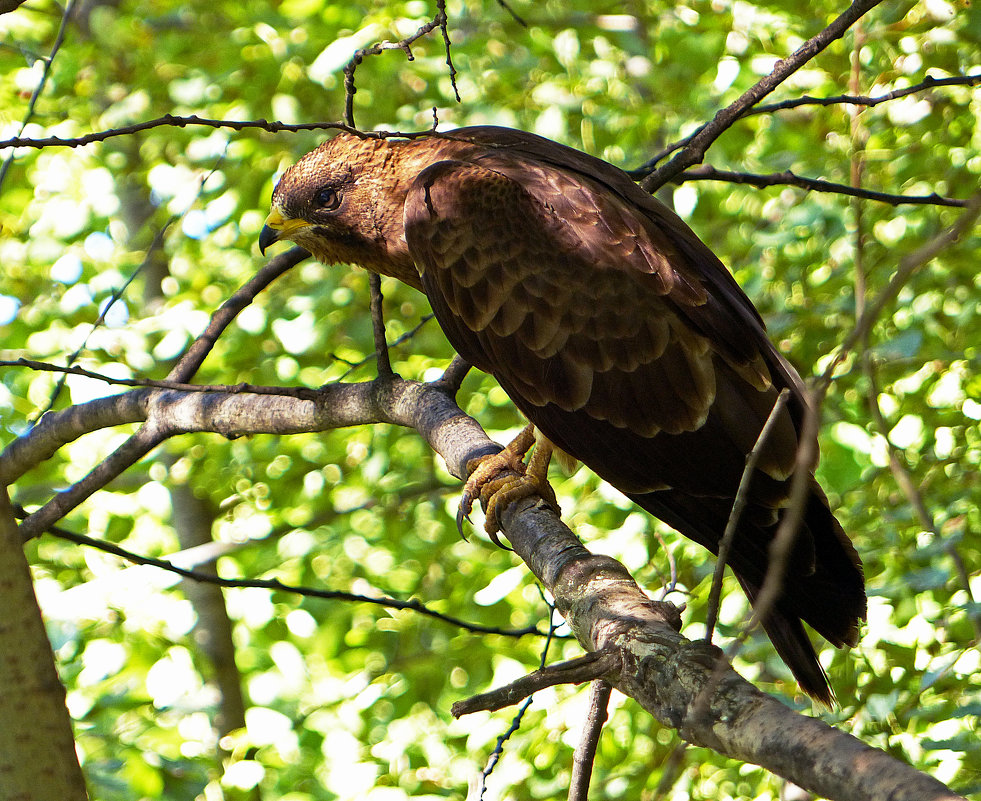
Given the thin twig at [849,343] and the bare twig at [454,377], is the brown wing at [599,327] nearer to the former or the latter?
the bare twig at [454,377]

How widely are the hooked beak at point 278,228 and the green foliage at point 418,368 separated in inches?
11.6

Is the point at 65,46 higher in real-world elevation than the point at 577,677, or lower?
higher

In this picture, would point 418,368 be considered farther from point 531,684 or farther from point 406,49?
point 531,684

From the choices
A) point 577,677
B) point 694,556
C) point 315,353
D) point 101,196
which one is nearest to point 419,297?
point 315,353

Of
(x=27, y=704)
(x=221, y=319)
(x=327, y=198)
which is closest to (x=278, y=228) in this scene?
(x=327, y=198)

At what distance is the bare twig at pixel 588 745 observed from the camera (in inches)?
75.9

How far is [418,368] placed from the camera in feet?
13.9

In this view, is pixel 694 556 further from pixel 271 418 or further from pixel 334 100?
pixel 334 100

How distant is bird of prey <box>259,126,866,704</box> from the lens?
2.42 metres

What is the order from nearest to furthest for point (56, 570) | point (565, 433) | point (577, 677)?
point (577, 677), point (565, 433), point (56, 570)

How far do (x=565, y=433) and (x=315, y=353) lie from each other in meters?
2.03

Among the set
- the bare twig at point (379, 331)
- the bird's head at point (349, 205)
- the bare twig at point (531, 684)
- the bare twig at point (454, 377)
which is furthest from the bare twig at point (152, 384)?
the bare twig at point (531, 684)

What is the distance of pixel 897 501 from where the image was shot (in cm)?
359

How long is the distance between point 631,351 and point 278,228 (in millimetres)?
1467
